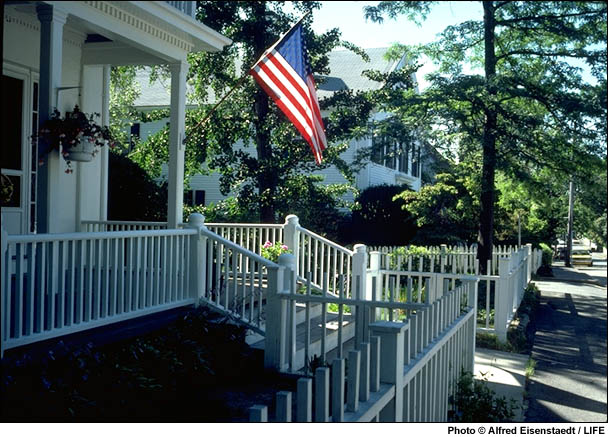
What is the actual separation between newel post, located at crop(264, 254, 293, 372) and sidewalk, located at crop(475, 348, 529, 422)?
1832 millimetres

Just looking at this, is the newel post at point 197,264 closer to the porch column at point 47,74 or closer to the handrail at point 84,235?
the handrail at point 84,235

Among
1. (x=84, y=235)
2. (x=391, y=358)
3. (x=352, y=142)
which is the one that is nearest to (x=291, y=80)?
(x=84, y=235)

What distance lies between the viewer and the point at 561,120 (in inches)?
430

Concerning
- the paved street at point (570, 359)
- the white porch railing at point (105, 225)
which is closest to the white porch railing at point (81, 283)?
the white porch railing at point (105, 225)

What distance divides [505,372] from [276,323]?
3179 mm

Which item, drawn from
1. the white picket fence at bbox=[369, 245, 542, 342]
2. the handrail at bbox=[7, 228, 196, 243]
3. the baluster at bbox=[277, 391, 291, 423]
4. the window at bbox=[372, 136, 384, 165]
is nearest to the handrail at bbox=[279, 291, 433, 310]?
the handrail at bbox=[7, 228, 196, 243]

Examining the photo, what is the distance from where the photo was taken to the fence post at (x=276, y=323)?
541cm

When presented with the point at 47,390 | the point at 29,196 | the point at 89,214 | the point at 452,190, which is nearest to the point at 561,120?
the point at 452,190

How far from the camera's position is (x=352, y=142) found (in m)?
17.3

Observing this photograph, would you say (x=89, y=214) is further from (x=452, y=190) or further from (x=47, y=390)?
(x=452, y=190)

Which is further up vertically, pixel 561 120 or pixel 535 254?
pixel 561 120

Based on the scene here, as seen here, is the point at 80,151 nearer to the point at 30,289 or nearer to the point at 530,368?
the point at 30,289

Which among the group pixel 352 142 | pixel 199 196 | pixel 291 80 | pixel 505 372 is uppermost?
pixel 352 142

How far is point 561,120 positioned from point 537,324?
370 centimetres
